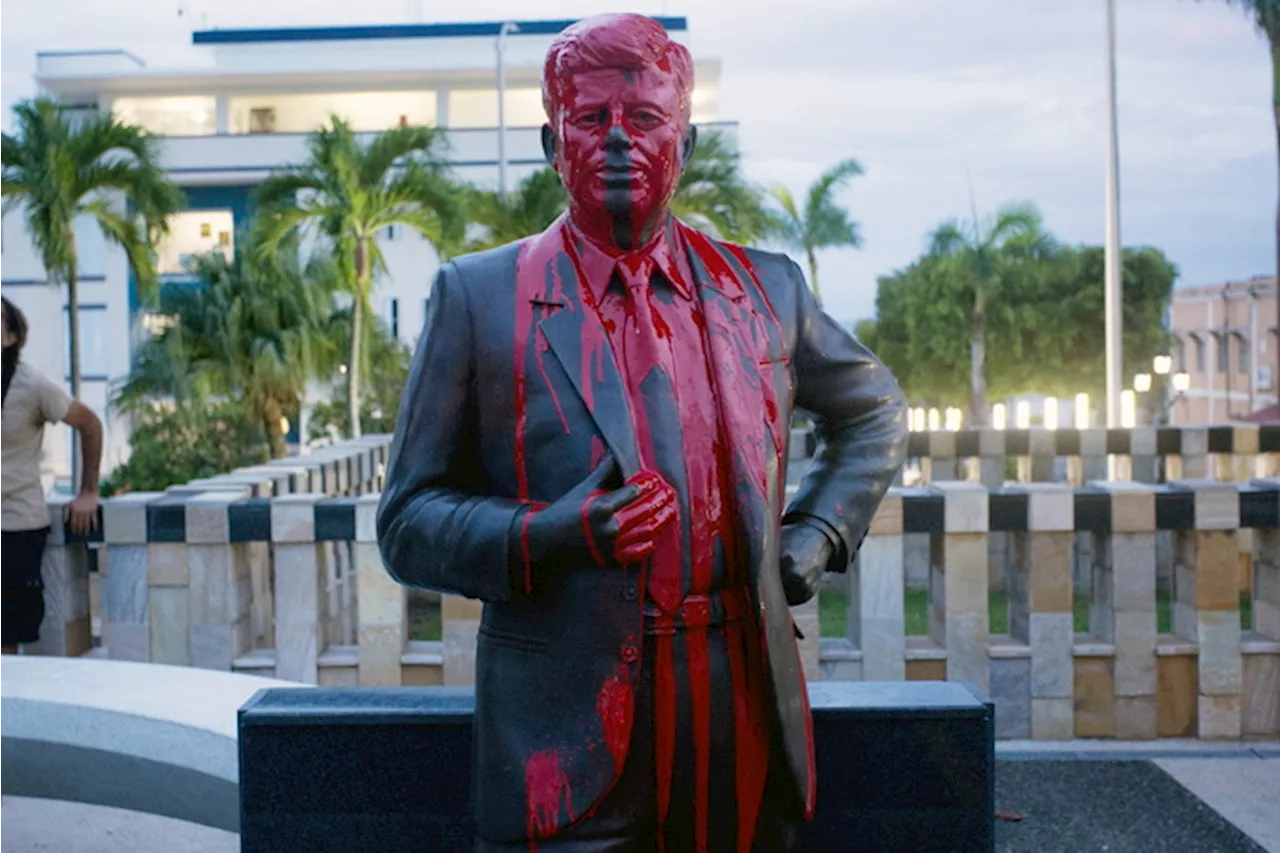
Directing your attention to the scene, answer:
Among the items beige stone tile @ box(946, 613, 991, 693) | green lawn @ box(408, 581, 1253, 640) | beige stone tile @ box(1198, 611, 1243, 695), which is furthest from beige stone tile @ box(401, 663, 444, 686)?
beige stone tile @ box(1198, 611, 1243, 695)

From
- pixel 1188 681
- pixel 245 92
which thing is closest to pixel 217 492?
pixel 1188 681

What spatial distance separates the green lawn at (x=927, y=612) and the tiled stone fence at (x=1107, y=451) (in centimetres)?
219

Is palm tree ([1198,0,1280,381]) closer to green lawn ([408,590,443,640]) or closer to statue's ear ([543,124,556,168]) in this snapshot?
green lawn ([408,590,443,640])

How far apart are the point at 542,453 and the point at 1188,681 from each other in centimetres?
514

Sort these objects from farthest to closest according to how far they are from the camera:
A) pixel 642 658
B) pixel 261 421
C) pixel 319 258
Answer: pixel 319 258
pixel 261 421
pixel 642 658

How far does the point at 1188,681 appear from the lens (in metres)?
6.84

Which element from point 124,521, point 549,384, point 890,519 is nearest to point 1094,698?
point 890,519

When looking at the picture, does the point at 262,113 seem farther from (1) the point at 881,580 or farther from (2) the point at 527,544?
(2) the point at 527,544

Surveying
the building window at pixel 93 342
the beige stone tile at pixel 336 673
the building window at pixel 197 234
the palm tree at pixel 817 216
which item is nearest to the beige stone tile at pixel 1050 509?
the beige stone tile at pixel 336 673

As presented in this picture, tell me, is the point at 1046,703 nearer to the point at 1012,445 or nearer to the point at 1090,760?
the point at 1090,760

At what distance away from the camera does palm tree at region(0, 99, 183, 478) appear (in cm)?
1702

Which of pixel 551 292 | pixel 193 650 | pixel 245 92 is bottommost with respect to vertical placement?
pixel 193 650

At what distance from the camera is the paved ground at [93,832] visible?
5215 millimetres

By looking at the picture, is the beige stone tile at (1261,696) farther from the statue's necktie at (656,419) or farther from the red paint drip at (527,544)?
the red paint drip at (527,544)
